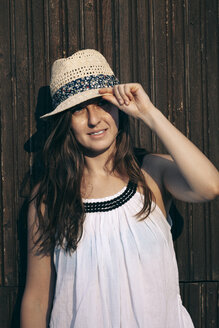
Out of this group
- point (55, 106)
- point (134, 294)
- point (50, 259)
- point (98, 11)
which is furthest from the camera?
point (98, 11)

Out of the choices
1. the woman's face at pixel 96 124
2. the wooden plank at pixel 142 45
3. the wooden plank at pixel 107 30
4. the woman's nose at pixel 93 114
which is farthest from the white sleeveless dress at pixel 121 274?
the wooden plank at pixel 107 30

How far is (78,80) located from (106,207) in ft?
2.30

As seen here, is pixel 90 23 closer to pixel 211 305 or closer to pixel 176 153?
pixel 176 153

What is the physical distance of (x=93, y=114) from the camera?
2.17 meters

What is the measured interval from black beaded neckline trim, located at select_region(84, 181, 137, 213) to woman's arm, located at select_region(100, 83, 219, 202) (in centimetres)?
21

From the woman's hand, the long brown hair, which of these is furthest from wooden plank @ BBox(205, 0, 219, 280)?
the woman's hand

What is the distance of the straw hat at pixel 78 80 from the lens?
214 cm

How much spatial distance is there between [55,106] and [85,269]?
90 centimetres

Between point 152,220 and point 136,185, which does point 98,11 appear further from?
point 152,220

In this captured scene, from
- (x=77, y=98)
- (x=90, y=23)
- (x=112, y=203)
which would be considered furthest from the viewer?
(x=90, y=23)

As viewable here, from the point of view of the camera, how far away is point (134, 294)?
2105 mm

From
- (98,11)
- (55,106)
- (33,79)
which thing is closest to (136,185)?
(55,106)

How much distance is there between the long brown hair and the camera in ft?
7.34

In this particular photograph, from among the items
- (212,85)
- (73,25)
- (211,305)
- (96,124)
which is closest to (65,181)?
(96,124)
